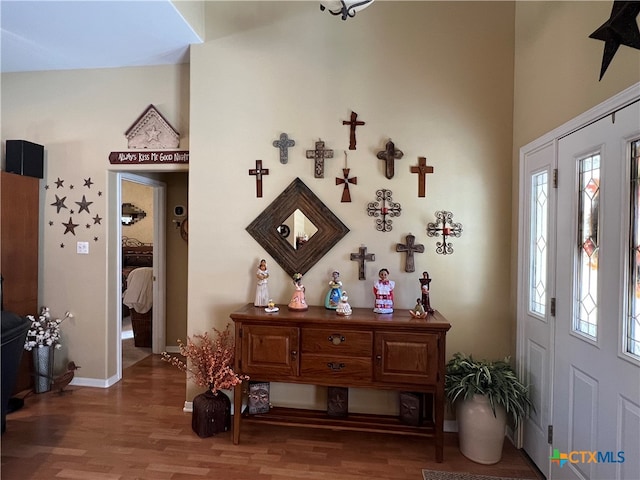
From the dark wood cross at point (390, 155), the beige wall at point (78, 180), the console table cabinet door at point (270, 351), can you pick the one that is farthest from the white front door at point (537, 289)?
the beige wall at point (78, 180)

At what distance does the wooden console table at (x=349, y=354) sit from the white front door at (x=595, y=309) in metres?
0.62

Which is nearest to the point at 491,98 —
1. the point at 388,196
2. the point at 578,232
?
the point at 388,196

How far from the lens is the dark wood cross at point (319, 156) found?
2.59 meters

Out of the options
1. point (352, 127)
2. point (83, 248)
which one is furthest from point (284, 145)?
point (83, 248)

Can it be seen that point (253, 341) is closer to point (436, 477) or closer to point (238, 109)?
point (436, 477)

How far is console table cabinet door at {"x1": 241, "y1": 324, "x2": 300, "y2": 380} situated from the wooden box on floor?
2.44m

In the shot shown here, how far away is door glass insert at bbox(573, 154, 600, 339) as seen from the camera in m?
1.66

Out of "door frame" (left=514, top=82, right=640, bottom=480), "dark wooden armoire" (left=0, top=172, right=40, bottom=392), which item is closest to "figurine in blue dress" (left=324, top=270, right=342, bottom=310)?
"door frame" (left=514, top=82, right=640, bottom=480)

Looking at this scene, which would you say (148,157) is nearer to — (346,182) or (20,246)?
(20,246)

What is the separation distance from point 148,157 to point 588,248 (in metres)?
3.20

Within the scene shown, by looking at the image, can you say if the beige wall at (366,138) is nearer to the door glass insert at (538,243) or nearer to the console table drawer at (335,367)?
the door glass insert at (538,243)

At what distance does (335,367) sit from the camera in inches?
86.4

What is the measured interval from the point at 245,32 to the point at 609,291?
112 inches

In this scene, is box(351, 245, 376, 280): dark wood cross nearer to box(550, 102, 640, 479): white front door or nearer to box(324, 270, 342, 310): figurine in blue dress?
box(324, 270, 342, 310): figurine in blue dress
